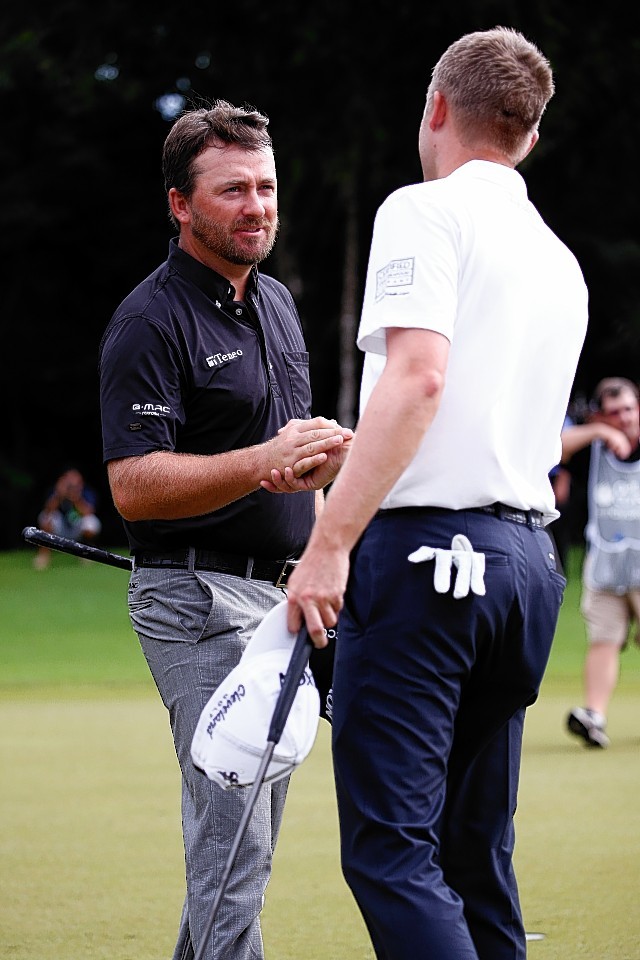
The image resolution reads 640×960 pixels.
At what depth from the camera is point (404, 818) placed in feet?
9.86

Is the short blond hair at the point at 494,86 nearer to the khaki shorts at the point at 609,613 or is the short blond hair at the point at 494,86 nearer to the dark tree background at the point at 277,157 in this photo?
the khaki shorts at the point at 609,613

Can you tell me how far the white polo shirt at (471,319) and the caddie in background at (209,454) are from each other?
582 millimetres

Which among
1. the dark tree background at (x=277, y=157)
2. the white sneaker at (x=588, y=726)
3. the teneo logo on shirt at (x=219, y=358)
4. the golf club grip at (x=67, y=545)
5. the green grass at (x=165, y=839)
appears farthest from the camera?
the dark tree background at (x=277, y=157)

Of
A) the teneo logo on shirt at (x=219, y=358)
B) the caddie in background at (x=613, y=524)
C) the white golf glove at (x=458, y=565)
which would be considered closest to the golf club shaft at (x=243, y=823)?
the white golf glove at (x=458, y=565)

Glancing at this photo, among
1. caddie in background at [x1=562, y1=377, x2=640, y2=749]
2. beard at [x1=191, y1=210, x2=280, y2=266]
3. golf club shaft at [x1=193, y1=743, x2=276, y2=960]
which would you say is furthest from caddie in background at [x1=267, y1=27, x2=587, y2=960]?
caddie in background at [x1=562, y1=377, x2=640, y2=749]

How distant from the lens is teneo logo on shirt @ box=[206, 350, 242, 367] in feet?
12.5

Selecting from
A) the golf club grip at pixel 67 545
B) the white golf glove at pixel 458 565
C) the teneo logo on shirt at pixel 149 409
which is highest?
the teneo logo on shirt at pixel 149 409

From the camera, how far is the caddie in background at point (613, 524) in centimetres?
867

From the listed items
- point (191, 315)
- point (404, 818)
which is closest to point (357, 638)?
point (404, 818)

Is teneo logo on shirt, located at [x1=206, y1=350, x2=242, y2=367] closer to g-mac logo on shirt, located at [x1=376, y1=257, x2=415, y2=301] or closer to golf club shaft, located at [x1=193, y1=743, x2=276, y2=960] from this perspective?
g-mac logo on shirt, located at [x1=376, y1=257, x2=415, y2=301]

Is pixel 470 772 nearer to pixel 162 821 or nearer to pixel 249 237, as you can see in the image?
pixel 249 237

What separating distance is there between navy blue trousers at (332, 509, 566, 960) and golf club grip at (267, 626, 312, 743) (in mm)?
86

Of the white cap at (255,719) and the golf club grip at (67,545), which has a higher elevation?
the golf club grip at (67,545)

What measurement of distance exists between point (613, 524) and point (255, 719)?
608cm
